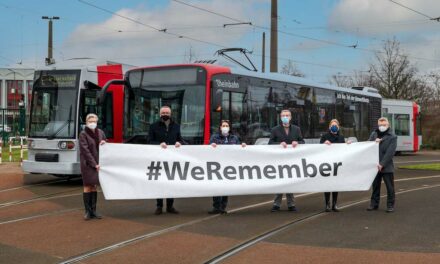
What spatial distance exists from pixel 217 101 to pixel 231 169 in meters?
3.01

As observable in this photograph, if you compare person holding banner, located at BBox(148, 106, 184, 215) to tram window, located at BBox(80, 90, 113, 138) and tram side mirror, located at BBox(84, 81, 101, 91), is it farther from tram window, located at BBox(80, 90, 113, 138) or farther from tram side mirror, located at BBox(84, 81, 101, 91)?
tram side mirror, located at BBox(84, 81, 101, 91)

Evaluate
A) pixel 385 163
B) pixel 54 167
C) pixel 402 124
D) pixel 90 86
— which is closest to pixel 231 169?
pixel 385 163

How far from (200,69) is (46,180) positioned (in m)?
6.75

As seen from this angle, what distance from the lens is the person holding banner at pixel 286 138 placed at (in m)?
10.5

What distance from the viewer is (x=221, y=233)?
27.2 ft

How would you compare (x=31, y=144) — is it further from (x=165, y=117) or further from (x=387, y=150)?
(x=387, y=150)

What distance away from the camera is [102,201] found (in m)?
12.0

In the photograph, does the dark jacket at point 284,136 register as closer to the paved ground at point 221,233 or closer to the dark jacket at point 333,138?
the dark jacket at point 333,138

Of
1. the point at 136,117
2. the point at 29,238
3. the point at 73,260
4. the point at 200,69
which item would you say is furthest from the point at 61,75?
the point at 73,260

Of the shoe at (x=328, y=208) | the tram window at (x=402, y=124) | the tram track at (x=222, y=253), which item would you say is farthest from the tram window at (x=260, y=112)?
the tram window at (x=402, y=124)

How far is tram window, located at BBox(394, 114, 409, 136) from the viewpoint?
34594 millimetres

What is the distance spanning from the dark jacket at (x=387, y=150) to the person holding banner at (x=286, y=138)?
154cm

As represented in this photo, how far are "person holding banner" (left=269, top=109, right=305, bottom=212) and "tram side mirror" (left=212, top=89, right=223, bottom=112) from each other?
2.52m

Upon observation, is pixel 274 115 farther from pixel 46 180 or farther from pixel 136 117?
pixel 46 180
